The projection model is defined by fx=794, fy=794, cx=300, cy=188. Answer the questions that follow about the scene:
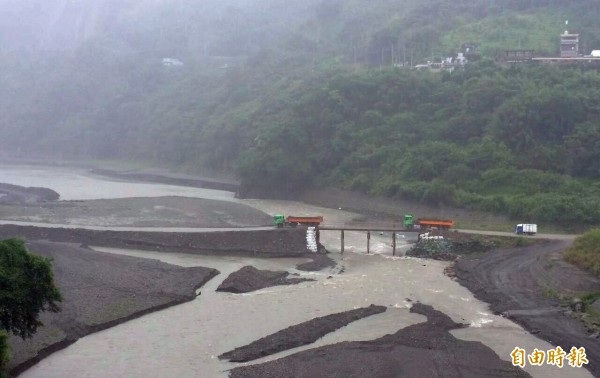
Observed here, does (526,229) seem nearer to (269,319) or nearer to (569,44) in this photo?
(269,319)

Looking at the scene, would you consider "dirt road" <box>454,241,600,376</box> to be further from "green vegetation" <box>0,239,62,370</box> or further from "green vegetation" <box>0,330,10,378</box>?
"green vegetation" <box>0,330,10,378</box>

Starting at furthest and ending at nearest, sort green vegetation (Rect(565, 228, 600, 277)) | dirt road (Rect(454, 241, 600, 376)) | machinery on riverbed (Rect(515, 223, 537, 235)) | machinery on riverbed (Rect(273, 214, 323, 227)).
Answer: machinery on riverbed (Rect(273, 214, 323, 227)), machinery on riverbed (Rect(515, 223, 537, 235)), green vegetation (Rect(565, 228, 600, 277)), dirt road (Rect(454, 241, 600, 376))

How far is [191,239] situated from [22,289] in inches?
718

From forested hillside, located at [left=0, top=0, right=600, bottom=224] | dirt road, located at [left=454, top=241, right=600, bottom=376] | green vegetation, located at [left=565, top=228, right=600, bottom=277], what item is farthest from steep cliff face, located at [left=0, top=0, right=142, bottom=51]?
green vegetation, located at [left=565, top=228, right=600, bottom=277]

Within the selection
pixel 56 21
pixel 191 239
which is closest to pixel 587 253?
pixel 191 239

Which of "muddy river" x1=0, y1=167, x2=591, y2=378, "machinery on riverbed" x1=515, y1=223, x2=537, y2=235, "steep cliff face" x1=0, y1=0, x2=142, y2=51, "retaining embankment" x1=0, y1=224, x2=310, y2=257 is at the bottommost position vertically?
"muddy river" x1=0, y1=167, x2=591, y2=378

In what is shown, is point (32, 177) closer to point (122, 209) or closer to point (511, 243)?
point (122, 209)

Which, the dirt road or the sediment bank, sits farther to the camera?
Result: the dirt road

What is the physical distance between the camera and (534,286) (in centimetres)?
3192

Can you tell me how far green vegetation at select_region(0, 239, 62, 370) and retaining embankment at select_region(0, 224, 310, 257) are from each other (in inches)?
643

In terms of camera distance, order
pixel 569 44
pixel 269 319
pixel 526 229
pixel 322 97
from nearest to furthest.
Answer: pixel 269 319 → pixel 526 229 → pixel 322 97 → pixel 569 44

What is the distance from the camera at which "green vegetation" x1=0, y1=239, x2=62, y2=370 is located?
870 inches

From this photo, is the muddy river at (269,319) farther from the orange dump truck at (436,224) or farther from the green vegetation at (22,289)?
the orange dump truck at (436,224)

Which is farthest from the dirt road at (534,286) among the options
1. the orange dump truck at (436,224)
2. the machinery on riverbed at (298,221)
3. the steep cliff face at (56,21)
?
the steep cliff face at (56,21)
